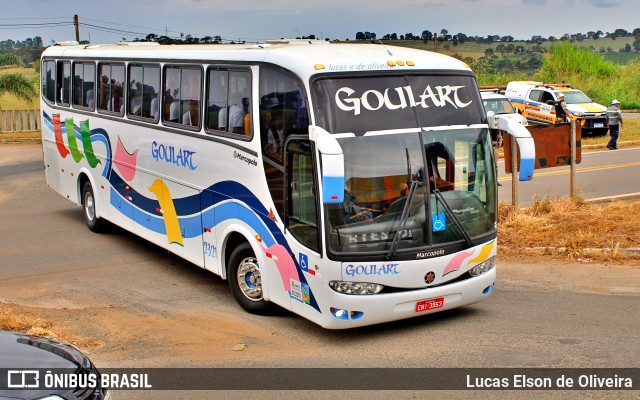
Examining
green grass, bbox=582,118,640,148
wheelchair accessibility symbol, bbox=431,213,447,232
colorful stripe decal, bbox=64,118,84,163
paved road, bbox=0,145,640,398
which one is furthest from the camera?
green grass, bbox=582,118,640,148

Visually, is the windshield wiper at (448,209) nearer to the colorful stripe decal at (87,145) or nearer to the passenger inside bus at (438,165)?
the passenger inside bus at (438,165)

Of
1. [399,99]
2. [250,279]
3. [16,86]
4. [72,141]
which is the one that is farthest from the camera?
[16,86]

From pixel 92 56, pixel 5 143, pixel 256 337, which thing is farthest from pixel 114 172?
pixel 5 143

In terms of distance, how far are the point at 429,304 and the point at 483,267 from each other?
94 cm

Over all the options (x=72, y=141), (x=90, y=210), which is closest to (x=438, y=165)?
(x=90, y=210)

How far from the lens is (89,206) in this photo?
16078mm

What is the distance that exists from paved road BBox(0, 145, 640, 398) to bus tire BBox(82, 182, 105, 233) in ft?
5.07

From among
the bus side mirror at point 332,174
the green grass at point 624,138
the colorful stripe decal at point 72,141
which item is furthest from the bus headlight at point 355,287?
the green grass at point 624,138

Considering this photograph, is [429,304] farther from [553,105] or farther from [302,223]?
[553,105]

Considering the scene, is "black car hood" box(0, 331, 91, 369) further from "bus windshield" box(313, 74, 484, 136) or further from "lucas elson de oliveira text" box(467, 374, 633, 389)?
"lucas elson de oliveira text" box(467, 374, 633, 389)

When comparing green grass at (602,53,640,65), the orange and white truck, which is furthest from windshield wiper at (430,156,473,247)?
green grass at (602,53,640,65)

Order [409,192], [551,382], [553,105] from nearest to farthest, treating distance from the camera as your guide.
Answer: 1. [551,382]
2. [409,192]
3. [553,105]

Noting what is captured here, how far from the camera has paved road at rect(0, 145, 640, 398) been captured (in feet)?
28.6

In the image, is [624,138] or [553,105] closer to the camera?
[624,138]
